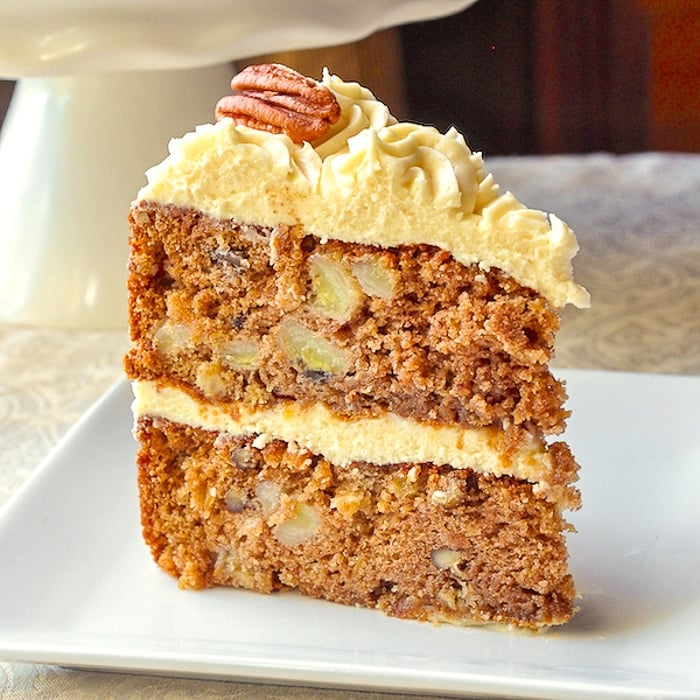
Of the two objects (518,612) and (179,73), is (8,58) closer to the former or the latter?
(179,73)

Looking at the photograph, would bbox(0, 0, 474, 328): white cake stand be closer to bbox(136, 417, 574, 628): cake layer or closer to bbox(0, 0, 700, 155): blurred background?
bbox(136, 417, 574, 628): cake layer

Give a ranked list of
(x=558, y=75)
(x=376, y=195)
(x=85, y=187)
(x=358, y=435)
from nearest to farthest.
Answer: (x=376, y=195), (x=358, y=435), (x=85, y=187), (x=558, y=75)

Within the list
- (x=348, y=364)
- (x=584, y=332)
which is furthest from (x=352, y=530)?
(x=584, y=332)

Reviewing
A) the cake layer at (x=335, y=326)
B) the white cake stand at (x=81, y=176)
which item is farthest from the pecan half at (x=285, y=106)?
the white cake stand at (x=81, y=176)

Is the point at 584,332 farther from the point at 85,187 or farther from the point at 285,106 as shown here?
the point at 285,106

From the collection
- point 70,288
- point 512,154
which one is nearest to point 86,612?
point 70,288

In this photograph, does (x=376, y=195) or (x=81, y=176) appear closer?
(x=376, y=195)
